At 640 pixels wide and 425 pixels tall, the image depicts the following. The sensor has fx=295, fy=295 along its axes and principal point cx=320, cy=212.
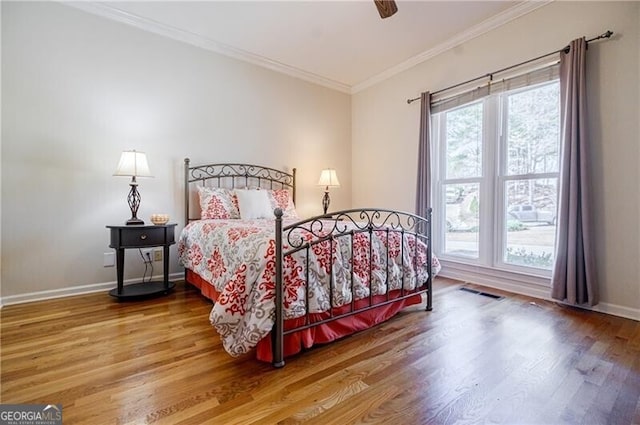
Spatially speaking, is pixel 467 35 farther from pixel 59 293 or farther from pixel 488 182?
pixel 59 293

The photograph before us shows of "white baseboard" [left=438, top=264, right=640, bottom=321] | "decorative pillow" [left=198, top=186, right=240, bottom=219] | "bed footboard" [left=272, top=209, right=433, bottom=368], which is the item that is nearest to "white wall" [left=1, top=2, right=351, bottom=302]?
"decorative pillow" [left=198, top=186, right=240, bottom=219]

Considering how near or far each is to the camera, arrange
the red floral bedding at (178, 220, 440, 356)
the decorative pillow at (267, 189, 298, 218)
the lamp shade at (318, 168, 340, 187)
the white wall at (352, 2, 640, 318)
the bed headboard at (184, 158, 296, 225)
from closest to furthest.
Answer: the red floral bedding at (178, 220, 440, 356) → the white wall at (352, 2, 640, 318) → the bed headboard at (184, 158, 296, 225) → the decorative pillow at (267, 189, 298, 218) → the lamp shade at (318, 168, 340, 187)

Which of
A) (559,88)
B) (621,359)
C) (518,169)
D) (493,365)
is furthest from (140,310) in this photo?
(559,88)

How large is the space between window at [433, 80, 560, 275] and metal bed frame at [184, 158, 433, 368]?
706 millimetres

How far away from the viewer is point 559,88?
2.54m

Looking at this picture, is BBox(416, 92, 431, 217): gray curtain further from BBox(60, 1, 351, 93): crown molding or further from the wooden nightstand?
the wooden nightstand

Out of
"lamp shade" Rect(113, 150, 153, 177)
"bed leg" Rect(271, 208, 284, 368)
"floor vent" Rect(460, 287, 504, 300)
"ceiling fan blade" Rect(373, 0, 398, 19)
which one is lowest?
"floor vent" Rect(460, 287, 504, 300)

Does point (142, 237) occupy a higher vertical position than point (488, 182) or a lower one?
lower

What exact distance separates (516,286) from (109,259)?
3943 millimetres

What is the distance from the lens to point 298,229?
6.58 ft

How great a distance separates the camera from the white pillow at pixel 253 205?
3.12 meters

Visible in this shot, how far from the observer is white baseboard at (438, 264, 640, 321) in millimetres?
2236

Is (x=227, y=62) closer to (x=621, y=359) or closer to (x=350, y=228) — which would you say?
(x=350, y=228)

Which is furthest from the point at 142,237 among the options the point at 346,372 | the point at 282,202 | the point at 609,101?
the point at 609,101
